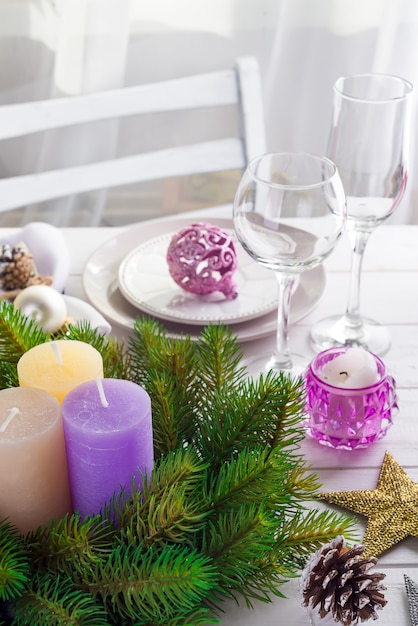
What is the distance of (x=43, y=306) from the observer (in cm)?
81

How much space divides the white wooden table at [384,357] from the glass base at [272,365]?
21 mm

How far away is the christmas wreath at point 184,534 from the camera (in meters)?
0.46

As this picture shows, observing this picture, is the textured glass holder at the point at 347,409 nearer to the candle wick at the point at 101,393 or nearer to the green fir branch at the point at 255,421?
the green fir branch at the point at 255,421

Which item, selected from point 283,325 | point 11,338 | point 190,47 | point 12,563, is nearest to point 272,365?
point 283,325

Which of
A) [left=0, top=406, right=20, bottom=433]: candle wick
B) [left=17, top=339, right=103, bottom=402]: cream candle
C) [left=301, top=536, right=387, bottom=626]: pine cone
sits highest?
[left=0, top=406, right=20, bottom=433]: candle wick

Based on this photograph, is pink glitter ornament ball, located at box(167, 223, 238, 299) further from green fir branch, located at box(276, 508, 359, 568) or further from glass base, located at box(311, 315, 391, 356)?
green fir branch, located at box(276, 508, 359, 568)

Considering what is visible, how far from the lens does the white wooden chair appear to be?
1.27 meters

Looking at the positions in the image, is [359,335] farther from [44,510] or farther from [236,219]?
[44,510]

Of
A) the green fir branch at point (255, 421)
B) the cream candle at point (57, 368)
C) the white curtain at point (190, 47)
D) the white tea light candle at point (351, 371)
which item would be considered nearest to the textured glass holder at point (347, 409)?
the white tea light candle at point (351, 371)

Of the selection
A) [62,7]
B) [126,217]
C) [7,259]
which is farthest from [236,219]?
[126,217]

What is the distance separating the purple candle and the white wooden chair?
834 millimetres

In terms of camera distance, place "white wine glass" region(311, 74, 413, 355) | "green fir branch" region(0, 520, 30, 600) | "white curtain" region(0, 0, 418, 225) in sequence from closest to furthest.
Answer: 1. "green fir branch" region(0, 520, 30, 600)
2. "white wine glass" region(311, 74, 413, 355)
3. "white curtain" region(0, 0, 418, 225)

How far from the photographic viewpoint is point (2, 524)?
496mm

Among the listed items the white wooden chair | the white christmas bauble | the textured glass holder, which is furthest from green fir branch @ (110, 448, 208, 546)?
the white wooden chair
